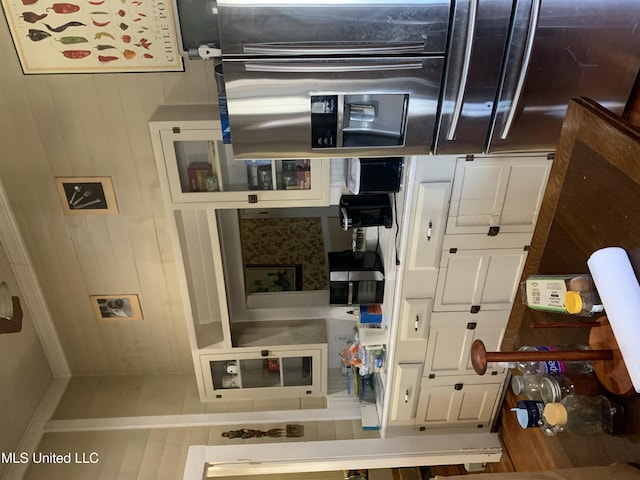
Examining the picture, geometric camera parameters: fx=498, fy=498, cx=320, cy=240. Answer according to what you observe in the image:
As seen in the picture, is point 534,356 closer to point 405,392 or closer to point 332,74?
point 332,74

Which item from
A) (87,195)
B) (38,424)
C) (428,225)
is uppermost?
(428,225)

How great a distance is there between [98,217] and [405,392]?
1.54 m

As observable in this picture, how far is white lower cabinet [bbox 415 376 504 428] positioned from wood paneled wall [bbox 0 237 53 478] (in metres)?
1.81

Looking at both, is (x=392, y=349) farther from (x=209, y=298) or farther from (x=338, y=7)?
(x=338, y=7)

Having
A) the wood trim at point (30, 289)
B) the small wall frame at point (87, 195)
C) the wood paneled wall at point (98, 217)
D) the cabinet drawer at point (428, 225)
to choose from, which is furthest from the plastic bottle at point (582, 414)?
the wood trim at point (30, 289)

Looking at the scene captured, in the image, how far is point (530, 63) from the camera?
129 cm

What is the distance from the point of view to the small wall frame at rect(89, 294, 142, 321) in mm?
2410

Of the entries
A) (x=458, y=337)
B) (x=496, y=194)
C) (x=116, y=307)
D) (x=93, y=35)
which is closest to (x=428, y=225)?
(x=496, y=194)

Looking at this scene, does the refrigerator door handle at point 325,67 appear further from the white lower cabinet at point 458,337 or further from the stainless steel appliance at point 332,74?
the white lower cabinet at point 458,337

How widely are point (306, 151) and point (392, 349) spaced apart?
3.10ft

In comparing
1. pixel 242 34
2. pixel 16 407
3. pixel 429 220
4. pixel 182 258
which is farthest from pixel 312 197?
pixel 16 407

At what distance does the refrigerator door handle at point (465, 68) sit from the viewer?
4.01 feet

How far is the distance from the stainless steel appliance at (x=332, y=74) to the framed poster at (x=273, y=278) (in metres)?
0.98

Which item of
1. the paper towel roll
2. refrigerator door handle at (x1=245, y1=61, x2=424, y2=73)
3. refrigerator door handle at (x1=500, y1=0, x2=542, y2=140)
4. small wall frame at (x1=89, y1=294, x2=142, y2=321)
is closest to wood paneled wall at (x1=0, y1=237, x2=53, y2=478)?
small wall frame at (x1=89, y1=294, x2=142, y2=321)
